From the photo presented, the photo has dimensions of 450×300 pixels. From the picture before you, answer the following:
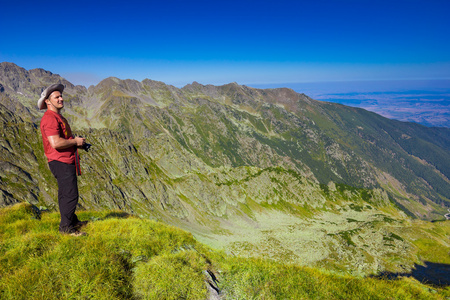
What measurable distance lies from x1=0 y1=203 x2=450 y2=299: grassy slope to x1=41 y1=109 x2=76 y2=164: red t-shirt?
113 inches

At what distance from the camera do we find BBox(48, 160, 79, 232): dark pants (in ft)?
26.7

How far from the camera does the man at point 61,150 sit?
7.75 meters

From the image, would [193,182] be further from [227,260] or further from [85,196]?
[227,260]

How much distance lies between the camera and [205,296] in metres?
6.07

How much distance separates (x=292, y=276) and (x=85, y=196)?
149 meters

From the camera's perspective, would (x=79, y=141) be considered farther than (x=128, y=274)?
Yes

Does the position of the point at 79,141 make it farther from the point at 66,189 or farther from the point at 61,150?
the point at 66,189

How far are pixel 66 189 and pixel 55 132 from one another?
7.55 feet

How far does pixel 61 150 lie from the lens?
26.4 ft

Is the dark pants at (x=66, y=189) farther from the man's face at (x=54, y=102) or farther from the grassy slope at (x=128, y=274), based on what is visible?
the man's face at (x=54, y=102)

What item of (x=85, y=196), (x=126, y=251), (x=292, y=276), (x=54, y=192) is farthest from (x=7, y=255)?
(x=54, y=192)

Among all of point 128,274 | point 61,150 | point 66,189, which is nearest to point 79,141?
point 61,150

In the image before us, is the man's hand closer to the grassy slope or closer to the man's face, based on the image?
the man's face

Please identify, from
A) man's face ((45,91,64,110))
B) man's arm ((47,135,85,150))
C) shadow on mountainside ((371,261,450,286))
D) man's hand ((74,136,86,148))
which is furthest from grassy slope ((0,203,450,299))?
shadow on mountainside ((371,261,450,286))
